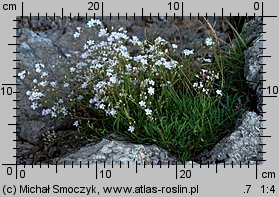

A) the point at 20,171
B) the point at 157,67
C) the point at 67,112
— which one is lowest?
the point at 20,171

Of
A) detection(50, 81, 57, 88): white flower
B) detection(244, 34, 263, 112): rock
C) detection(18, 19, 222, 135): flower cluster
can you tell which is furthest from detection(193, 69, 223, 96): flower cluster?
detection(50, 81, 57, 88): white flower

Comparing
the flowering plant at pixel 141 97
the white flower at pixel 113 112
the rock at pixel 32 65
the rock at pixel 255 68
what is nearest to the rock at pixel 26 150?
the rock at pixel 32 65

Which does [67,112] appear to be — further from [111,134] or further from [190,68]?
[190,68]

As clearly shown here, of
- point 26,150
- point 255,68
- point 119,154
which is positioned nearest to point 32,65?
point 26,150


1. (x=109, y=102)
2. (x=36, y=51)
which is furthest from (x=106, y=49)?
(x=36, y=51)

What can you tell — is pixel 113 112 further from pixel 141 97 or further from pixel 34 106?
pixel 34 106
